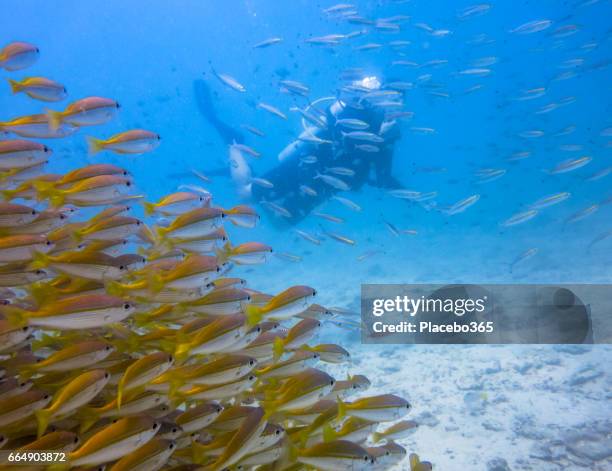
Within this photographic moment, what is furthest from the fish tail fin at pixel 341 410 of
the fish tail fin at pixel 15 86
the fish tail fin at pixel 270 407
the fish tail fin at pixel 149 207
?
the fish tail fin at pixel 15 86

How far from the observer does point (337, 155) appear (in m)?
12.5

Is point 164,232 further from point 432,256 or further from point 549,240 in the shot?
point 549,240

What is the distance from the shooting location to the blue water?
1609 centimetres

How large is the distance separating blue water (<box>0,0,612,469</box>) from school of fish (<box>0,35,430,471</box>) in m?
1.21

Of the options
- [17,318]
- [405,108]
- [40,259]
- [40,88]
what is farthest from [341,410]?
[405,108]

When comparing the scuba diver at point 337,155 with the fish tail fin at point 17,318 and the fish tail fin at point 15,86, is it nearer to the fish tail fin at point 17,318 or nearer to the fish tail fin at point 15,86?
the fish tail fin at point 15,86

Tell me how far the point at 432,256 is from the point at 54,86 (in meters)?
20.2

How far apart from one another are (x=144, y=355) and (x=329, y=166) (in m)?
10.6

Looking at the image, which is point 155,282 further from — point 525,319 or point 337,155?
point 337,155

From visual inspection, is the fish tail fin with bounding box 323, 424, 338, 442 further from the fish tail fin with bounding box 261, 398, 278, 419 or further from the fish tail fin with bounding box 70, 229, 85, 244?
the fish tail fin with bounding box 70, 229, 85, 244

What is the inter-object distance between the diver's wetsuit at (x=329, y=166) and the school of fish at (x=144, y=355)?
9.09 meters

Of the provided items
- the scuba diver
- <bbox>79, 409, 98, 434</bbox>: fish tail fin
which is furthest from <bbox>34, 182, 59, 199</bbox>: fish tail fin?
the scuba diver

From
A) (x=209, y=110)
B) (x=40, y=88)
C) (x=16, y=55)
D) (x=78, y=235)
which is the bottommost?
(x=78, y=235)

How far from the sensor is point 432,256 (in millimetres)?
21641
